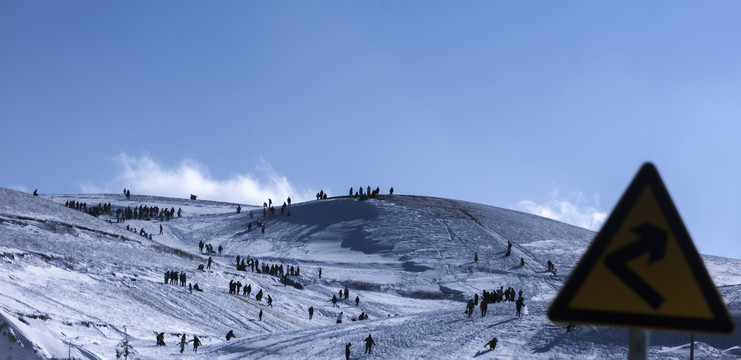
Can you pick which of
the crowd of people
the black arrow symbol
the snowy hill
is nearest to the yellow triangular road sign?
the black arrow symbol

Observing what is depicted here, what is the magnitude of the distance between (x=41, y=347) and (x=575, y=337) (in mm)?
21495

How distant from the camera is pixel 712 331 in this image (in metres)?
3.52

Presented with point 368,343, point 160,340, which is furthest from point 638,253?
point 160,340

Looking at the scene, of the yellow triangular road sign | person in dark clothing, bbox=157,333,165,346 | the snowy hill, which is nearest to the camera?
the yellow triangular road sign

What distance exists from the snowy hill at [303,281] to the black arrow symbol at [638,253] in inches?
952

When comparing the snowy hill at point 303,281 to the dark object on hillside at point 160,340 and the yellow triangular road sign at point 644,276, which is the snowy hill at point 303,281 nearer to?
the dark object on hillside at point 160,340

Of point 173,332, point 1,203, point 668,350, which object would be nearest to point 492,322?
point 668,350

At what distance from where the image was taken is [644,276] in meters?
3.58

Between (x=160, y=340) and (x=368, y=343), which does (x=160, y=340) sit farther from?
(x=368, y=343)

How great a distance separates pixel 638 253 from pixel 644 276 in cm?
12

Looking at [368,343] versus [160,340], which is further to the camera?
[160,340]

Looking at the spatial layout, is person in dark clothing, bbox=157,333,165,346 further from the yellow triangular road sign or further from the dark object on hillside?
the yellow triangular road sign

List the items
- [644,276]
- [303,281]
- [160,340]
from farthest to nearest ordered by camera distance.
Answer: [303,281], [160,340], [644,276]

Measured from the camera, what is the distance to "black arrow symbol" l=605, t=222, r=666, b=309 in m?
3.58
